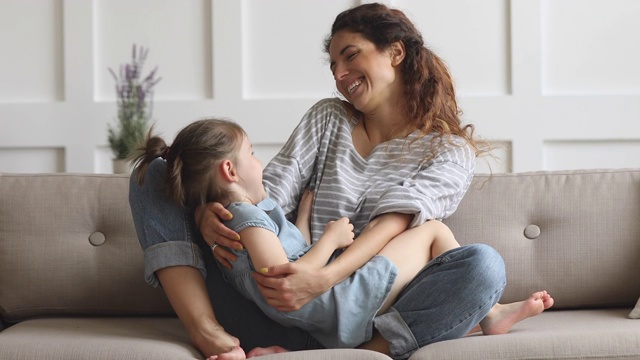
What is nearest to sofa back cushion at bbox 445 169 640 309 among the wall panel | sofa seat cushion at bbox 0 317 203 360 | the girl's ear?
the girl's ear

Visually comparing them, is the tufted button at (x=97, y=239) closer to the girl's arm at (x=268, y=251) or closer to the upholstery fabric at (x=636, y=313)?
the girl's arm at (x=268, y=251)

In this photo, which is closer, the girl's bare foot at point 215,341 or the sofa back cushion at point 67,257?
the girl's bare foot at point 215,341

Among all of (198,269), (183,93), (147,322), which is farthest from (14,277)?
(183,93)

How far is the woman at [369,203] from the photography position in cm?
175

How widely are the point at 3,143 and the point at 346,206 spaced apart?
1676mm

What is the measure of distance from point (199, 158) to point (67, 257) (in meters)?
0.56

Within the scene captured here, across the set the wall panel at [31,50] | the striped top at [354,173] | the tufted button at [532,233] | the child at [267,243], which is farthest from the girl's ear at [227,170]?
the wall panel at [31,50]

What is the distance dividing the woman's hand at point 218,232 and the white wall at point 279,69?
1.34m

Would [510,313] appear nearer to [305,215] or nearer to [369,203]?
[369,203]

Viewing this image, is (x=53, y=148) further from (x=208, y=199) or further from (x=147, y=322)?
(x=208, y=199)

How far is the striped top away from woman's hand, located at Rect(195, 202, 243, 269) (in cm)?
26

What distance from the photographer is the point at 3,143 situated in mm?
3229

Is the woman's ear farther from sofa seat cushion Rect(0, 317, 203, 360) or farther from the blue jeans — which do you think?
sofa seat cushion Rect(0, 317, 203, 360)

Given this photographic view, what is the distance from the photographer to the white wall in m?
3.11
